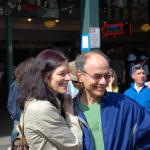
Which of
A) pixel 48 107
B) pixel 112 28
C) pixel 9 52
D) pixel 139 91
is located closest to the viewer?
pixel 48 107

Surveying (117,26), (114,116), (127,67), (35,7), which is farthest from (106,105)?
(127,67)

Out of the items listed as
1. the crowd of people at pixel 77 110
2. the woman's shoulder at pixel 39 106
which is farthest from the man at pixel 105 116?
the woman's shoulder at pixel 39 106

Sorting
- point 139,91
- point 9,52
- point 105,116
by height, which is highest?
point 9,52

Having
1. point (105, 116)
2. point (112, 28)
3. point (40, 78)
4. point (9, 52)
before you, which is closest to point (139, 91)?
point (105, 116)

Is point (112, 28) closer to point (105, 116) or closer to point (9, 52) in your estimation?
point (9, 52)

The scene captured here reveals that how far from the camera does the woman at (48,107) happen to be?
2297 millimetres

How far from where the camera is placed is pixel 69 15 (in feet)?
40.5

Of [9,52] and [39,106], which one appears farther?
[9,52]

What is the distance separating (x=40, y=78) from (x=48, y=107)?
0.16 meters

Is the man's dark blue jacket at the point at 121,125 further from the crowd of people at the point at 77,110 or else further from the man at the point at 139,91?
the man at the point at 139,91

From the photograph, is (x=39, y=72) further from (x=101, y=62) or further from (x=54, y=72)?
(x=101, y=62)

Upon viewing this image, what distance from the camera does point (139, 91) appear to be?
502cm

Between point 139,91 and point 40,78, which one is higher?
point 40,78

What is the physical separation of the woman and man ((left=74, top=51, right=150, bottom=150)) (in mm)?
120
